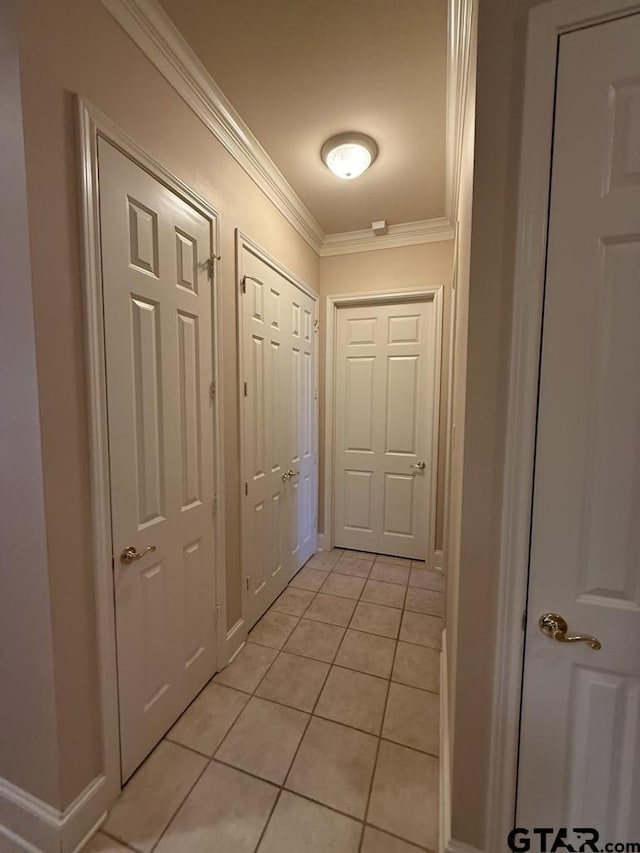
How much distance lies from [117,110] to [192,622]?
2012mm

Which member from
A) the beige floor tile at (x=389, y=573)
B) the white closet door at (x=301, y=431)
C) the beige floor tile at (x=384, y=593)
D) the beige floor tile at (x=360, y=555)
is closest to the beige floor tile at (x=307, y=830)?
the beige floor tile at (x=384, y=593)

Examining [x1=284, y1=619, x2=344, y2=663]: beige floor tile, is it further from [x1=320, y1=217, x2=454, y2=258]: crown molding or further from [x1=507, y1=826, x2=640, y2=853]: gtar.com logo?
[x1=320, y1=217, x2=454, y2=258]: crown molding

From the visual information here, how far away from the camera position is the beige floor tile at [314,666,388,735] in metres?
1.54

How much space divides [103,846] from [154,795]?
17 cm

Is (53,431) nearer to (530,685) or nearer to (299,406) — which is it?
(530,685)

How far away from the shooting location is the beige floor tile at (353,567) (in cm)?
283

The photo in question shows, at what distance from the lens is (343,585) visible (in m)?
2.65

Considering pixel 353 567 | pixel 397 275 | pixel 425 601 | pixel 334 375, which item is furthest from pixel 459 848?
pixel 397 275

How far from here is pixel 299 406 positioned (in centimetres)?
273

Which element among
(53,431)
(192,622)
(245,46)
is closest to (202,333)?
(53,431)

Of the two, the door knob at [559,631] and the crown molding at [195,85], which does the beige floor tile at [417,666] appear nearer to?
the door knob at [559,631]

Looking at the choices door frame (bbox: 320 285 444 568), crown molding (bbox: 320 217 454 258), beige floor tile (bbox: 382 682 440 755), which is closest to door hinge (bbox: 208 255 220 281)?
door frame (bbox: 320 285 444 568)

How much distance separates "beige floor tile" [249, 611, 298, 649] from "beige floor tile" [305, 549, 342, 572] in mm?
689

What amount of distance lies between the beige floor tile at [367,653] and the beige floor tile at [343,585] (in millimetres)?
411
